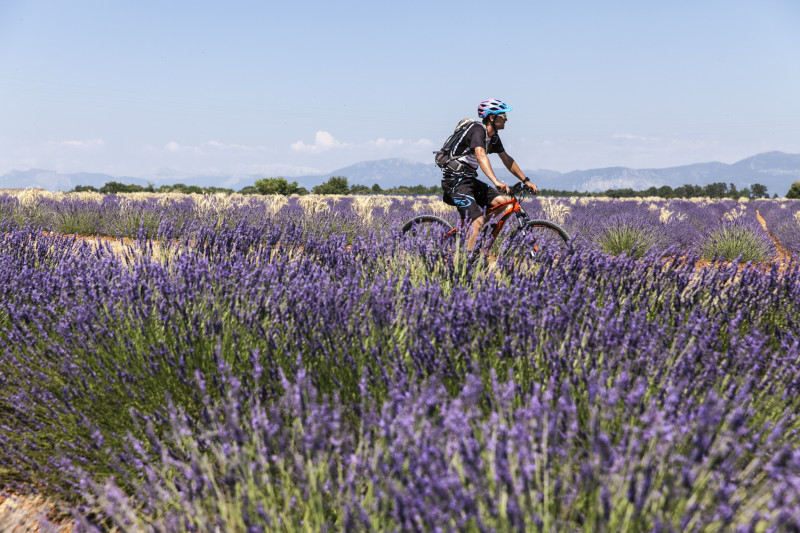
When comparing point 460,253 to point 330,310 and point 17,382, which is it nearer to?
point 330,310

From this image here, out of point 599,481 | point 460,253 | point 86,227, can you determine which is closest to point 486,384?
point 599,481

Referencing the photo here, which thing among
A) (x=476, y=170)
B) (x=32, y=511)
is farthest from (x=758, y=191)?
(x=32, y=511)

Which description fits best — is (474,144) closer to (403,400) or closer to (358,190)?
(403,400)

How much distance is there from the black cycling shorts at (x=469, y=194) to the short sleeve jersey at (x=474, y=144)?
7.4 inches

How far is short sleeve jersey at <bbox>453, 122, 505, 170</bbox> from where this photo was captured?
178 inches

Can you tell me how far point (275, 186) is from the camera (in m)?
29.2

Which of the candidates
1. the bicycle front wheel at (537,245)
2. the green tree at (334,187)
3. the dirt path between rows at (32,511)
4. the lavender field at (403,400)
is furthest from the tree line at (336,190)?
the dirt path between rows at (32,511)

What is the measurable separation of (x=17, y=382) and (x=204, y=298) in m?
0.92

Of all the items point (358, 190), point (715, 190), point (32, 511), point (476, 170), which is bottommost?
point (32, 511)

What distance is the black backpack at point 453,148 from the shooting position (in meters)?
4.70

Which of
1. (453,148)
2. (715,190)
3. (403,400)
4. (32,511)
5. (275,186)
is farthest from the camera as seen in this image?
(715,190)

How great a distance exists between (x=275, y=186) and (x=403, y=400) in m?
29.1

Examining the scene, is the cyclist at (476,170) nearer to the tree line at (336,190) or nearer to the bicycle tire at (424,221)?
the bicycle tire at (424,221)

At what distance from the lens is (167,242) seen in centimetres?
375
